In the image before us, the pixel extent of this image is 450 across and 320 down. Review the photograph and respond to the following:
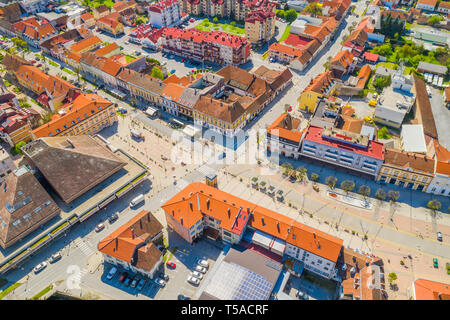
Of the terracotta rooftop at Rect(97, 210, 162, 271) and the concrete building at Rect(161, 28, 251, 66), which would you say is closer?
the terracotta rooftop at Rect(97, 210, 162, 271)

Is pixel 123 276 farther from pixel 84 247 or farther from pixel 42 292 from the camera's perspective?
pixel 42 292

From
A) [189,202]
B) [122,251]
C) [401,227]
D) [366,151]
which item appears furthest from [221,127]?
[401,227]

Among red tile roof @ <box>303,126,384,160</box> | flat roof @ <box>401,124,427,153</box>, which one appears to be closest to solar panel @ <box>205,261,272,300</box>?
red tile roof @ <box>303,126,384,160</box>

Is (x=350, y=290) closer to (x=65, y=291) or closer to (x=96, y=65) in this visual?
(x=65, y=291)

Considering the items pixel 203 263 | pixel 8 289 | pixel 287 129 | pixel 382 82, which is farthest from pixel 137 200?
pixel 382 82

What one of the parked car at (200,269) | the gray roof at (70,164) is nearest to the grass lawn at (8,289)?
the gray roof at (70,164)

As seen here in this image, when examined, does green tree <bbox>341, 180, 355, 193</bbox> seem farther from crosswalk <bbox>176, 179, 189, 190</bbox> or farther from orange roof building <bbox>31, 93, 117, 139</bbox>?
orange roof building <bbox>31, 93, 117, 139</bbox>
